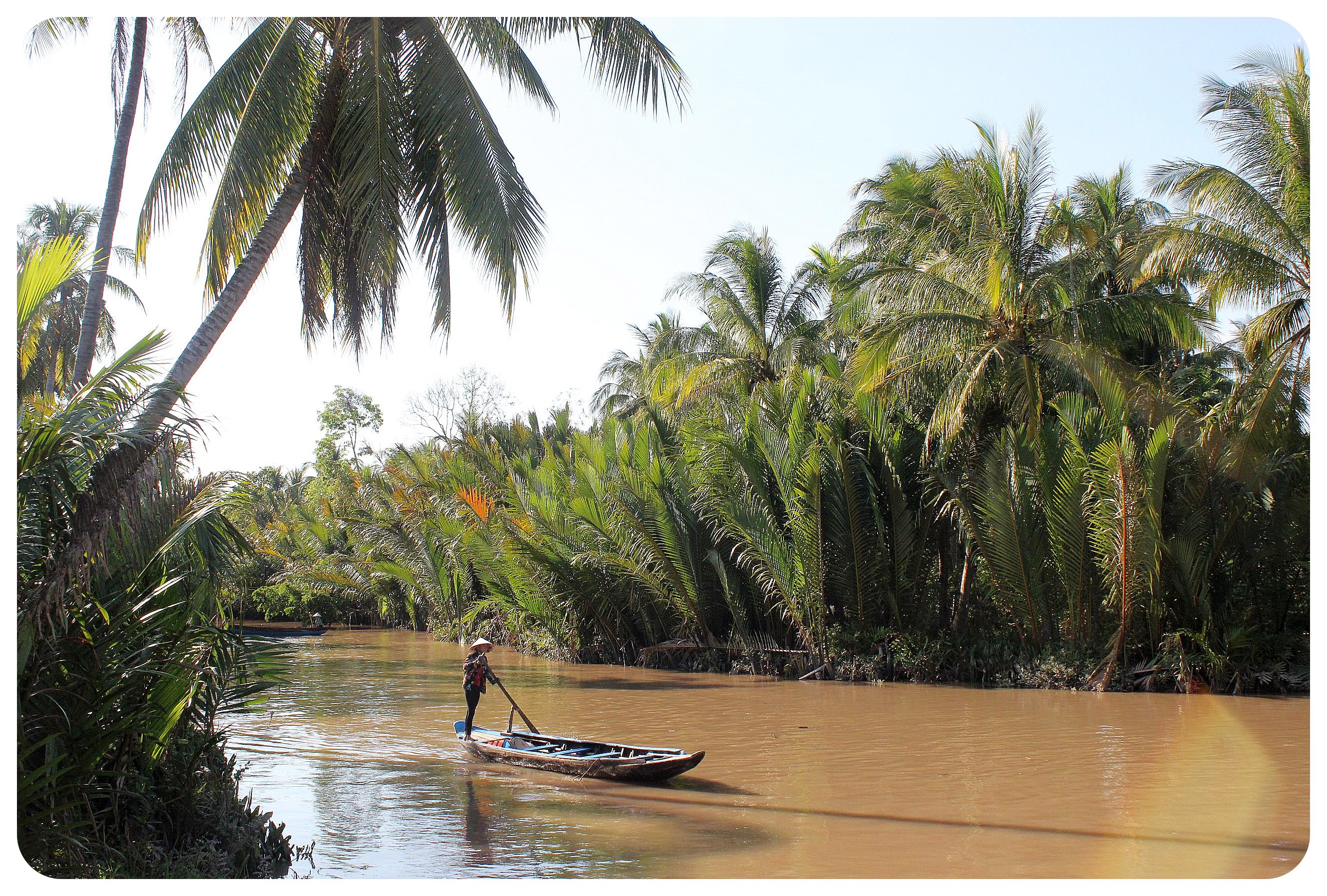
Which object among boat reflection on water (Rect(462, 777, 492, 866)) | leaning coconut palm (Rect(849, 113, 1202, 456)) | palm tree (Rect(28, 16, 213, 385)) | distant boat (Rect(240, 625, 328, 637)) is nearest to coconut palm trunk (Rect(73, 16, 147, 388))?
palm tree (Rect(28, 16, 213, 385))

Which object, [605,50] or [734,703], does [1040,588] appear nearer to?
[734,703]

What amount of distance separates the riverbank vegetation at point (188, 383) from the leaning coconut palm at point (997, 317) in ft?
30.6

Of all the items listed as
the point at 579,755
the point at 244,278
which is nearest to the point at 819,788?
the point at 579,755

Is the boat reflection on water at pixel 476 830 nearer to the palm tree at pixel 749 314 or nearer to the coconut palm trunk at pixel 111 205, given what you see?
the coconut palm trunk at pixel 111 205

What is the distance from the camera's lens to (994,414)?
18.0 meters

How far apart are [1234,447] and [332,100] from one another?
1267 cm

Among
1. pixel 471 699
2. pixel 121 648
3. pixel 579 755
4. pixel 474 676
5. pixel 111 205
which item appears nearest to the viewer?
pixel 121 648

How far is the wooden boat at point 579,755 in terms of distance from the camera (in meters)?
9.82

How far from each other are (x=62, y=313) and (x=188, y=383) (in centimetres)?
851

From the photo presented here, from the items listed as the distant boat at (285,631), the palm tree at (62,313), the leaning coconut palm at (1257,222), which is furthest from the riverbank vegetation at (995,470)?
the distant boat at (285,631)

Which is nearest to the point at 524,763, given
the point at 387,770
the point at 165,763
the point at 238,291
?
the point at 387,770

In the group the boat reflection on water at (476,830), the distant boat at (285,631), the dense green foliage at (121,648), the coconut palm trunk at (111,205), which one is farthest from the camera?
the distant boat at (285,631)

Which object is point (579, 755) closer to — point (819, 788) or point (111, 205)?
point (819, 788)

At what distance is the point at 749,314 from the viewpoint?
25.4 meters
